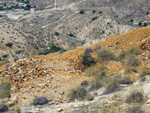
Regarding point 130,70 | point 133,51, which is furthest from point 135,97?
point 133,51

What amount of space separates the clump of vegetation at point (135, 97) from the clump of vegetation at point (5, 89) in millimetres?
5835

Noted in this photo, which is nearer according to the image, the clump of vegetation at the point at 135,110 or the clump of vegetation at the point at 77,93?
the clump of vegetation at the point at 135,110

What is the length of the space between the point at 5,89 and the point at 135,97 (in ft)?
21.3

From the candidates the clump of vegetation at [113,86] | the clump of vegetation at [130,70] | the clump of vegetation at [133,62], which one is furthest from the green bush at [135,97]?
the clump of vegetation at [133,62]

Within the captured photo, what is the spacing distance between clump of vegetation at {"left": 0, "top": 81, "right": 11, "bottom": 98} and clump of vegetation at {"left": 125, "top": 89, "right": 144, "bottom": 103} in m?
5.83

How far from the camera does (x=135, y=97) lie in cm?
557

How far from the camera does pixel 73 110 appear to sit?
21.3ft

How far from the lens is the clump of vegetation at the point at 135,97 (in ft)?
18.1

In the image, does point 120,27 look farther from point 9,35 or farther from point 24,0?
point 24,0

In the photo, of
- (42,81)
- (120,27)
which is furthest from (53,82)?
(120,27)

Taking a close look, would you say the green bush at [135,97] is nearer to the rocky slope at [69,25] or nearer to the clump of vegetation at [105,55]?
the clump of vegetation at [105,55]

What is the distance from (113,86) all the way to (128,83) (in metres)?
0.84

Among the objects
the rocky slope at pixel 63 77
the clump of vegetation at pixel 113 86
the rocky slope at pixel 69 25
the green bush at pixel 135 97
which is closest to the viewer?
the green bush at pixel 135 97

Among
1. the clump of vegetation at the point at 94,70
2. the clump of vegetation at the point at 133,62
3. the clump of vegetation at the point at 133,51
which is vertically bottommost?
the clump of vegetation at the point at 94,70
